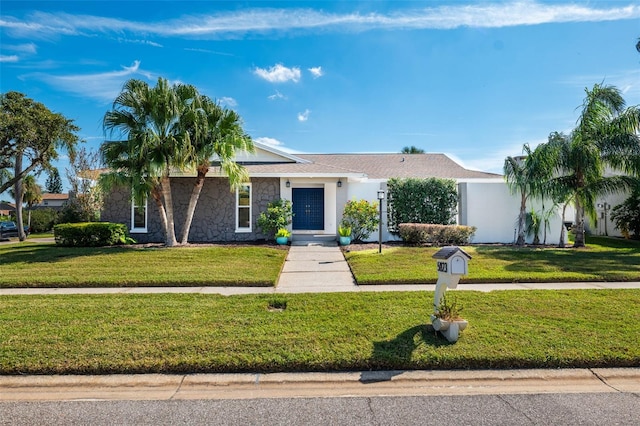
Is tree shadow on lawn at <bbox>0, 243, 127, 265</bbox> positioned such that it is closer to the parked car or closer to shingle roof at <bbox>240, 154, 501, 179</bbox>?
shingle roof at <bbox>240, 154, 501, 179</bbox>

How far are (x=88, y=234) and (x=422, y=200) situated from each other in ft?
40.2

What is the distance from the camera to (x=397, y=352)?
4.26m

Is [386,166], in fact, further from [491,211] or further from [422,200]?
[491,211]

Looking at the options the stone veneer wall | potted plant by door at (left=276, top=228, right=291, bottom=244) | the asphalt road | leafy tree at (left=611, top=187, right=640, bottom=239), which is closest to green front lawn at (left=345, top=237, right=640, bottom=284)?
potted plant by door at (left=276, top=228, right=291, bottom=244)

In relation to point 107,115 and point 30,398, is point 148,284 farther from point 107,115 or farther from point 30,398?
point 107,115

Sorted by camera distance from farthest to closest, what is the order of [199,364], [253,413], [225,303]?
1. [225,303]
2. [199,364]
3. [253,413]

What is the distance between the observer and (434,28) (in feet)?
33.8

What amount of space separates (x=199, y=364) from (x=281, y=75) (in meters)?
12.5

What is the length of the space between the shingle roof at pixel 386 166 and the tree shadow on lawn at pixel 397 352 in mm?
10402

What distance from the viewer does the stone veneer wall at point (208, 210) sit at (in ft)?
47.6

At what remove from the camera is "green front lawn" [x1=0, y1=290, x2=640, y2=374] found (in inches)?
161

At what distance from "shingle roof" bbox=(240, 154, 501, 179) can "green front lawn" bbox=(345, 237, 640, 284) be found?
5252mm

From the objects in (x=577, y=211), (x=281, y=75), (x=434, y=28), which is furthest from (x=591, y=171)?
(x=281, y=75)

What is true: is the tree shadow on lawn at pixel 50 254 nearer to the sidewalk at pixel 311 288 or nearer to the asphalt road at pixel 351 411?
the sidewalk at pixel 311 288
